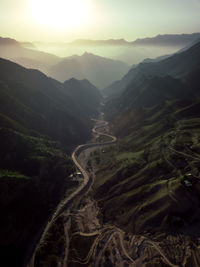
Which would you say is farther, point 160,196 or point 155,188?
point 155,188

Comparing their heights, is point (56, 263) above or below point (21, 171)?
below

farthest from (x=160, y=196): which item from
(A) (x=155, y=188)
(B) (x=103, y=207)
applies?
(B) (x=103, y=207)

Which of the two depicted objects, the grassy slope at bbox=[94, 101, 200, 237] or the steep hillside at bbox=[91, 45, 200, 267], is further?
the grassy slope at bbox=[94, 101, 200, 237]

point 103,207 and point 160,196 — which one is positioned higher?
point 160,196

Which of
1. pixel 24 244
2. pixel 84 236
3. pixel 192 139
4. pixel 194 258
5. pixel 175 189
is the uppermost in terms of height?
pixel 192 139

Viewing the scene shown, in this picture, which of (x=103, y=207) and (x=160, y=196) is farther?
(x=103, y=207)

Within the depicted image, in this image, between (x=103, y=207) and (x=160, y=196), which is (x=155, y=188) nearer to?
(x=160, y=196)

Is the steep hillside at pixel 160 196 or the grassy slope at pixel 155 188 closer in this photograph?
the steep hillside at pixel 160 196

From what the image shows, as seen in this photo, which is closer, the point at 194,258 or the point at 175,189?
the point at 194,258

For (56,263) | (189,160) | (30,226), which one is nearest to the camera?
(56,263)

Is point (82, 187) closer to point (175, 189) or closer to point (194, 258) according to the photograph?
point (175, 189)

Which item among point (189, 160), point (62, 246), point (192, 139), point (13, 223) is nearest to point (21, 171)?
point (13, 223)
